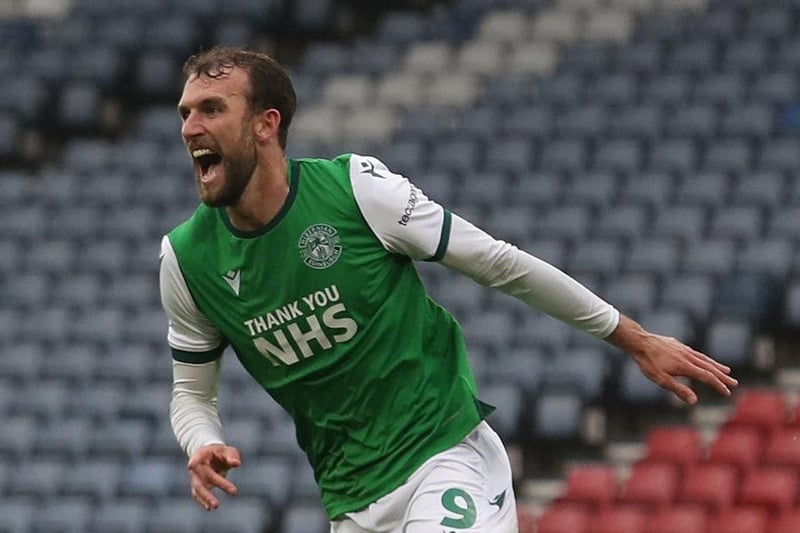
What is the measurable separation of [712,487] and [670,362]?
15.4 ft

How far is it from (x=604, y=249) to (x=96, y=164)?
15.8 feet

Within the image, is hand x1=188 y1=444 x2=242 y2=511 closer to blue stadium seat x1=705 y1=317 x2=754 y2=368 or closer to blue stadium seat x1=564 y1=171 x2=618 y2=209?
blue stadium seat x1=705 y1=317 x2=754 y2=368

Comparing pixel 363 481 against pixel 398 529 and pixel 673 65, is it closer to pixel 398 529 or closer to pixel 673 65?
pixel 398 529

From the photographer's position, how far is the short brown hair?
4246mm

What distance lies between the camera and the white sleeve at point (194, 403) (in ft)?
14.6

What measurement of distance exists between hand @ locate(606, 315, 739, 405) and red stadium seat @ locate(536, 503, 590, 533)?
15.2ft

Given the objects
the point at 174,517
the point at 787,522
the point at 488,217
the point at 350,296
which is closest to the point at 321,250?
the point at 350,296

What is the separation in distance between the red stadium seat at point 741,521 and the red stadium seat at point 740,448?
0.44m

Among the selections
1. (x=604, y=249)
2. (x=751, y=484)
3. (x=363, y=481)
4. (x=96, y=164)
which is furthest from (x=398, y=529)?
(x=96, y=164)

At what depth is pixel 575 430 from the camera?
9711 millimetres

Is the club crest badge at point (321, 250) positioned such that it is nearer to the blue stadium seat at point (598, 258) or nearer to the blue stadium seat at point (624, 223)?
the blue stadium seat at point (598, 258)

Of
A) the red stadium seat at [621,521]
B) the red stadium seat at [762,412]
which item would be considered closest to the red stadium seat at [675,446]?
the red stadium seat at [762,412]

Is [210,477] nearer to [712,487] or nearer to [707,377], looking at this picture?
[707,377]

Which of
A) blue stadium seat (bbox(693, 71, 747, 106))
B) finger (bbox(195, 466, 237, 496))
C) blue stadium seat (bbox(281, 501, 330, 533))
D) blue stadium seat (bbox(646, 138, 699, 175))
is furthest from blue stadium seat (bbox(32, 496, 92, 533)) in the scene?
finger (bbox(195, 466, 237, 496))
